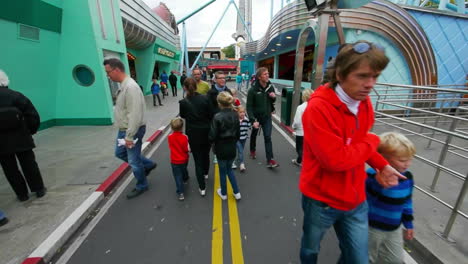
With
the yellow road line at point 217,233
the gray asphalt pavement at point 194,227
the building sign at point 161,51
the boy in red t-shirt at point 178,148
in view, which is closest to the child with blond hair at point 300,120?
the gray asphalt pavement at point 194,227

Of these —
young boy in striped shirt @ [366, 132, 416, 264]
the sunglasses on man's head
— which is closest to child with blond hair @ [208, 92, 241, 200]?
young boy in striped shirt @ [366, 132, 416, 264]

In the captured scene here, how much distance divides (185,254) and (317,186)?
1.77 metres

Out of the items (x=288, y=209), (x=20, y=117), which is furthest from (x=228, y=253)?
(x=20, y=117)

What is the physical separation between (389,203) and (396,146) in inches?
16.8

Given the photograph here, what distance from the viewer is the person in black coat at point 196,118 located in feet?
10.4

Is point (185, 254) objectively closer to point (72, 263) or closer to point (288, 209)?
point (72, 263)

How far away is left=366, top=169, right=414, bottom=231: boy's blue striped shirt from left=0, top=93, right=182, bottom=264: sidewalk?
3440 millimetres

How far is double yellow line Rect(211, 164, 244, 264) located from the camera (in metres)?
2.29

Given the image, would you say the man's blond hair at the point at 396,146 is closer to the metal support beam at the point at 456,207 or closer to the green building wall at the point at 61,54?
the metal support beam at the point at 456,207

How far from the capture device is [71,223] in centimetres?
268

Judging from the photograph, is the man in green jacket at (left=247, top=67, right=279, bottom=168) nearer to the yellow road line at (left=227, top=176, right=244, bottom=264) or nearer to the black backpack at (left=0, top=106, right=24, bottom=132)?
the yellow road line at (left=227, top=176, right=244, bottom=264)

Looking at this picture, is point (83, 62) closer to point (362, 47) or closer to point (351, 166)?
point (362, 47)

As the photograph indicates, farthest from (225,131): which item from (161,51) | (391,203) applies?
(161,51)

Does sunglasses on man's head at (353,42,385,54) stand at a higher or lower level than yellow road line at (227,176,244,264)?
higher
